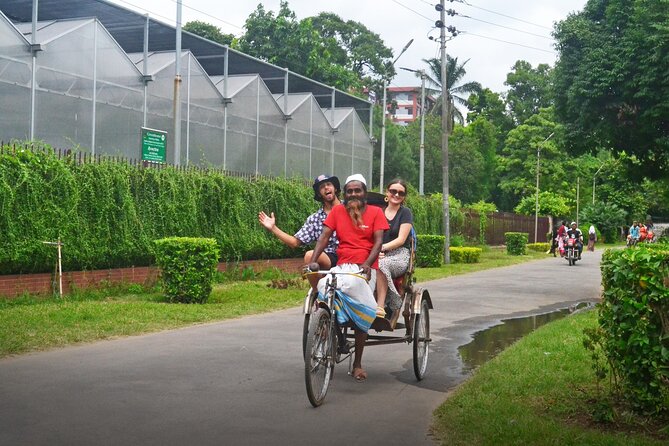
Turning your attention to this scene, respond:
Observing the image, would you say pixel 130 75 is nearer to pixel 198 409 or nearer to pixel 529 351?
pixel 529 351

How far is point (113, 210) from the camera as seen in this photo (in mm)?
16391

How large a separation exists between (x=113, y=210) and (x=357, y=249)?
9539mm

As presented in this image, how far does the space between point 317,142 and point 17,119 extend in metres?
16.9

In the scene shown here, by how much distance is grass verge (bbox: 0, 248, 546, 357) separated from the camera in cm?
1044

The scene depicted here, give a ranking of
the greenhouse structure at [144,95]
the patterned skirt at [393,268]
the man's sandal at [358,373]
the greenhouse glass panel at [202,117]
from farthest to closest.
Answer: the greenhouse glass panel at [202,117]
the greenhouse structure at [144,95]
the patterned skirt at [393,268]
the man's sandal at [358,373]

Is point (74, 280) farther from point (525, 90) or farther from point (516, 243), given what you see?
point (525, 90)

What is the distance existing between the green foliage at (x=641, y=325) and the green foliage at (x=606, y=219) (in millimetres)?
63753

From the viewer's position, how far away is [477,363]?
9.91 meters

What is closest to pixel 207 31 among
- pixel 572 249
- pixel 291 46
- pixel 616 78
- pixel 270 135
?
pixel 291 46

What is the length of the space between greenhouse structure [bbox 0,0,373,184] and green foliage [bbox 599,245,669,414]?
42.0ft

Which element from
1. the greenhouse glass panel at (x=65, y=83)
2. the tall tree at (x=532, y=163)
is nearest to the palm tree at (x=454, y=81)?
the tall tree at (x=532, y=163)

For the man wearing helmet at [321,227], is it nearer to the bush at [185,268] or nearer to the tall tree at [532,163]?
the bush at [185,268]

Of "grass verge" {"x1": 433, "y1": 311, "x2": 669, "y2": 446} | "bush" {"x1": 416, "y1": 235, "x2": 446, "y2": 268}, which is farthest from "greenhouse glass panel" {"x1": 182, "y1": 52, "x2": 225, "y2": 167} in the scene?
"grass verge" {"x1": 433, "y1": 311, "x2": 669, "y2": 446}

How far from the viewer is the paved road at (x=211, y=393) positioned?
603cm
